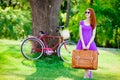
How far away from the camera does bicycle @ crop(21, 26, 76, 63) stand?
12.2m

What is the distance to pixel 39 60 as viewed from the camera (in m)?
12.2

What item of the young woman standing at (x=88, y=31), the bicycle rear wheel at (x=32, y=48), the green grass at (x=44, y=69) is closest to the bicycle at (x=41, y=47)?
the bicycle rear wheel at (x=32, y=48)

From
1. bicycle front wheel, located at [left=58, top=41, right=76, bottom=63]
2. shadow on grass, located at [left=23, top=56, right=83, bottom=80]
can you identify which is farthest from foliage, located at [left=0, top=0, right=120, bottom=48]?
shadow on grass, located at [left=23, top=56, right=83, bottom=80]

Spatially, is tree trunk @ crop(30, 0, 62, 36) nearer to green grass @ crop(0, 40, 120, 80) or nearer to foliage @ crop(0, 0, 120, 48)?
green grass @ crop(0, 40, 120, 80)

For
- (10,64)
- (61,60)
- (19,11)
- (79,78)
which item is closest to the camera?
(79,78)

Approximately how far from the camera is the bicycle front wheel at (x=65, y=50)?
12252 millimetres

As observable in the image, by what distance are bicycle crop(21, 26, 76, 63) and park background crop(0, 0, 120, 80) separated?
9.3 inches

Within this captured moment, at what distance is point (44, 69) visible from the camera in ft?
36.3

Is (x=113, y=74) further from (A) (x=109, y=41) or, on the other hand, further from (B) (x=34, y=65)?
(A) (x=109, y=41)

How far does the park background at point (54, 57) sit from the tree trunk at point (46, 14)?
0.99m

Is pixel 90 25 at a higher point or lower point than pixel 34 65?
higher

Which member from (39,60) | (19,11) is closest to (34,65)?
(39,60)

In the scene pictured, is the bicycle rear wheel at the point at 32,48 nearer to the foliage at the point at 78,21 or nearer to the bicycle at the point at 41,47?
the bicycle at the point at 41,47

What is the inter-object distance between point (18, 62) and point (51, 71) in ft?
4.97
